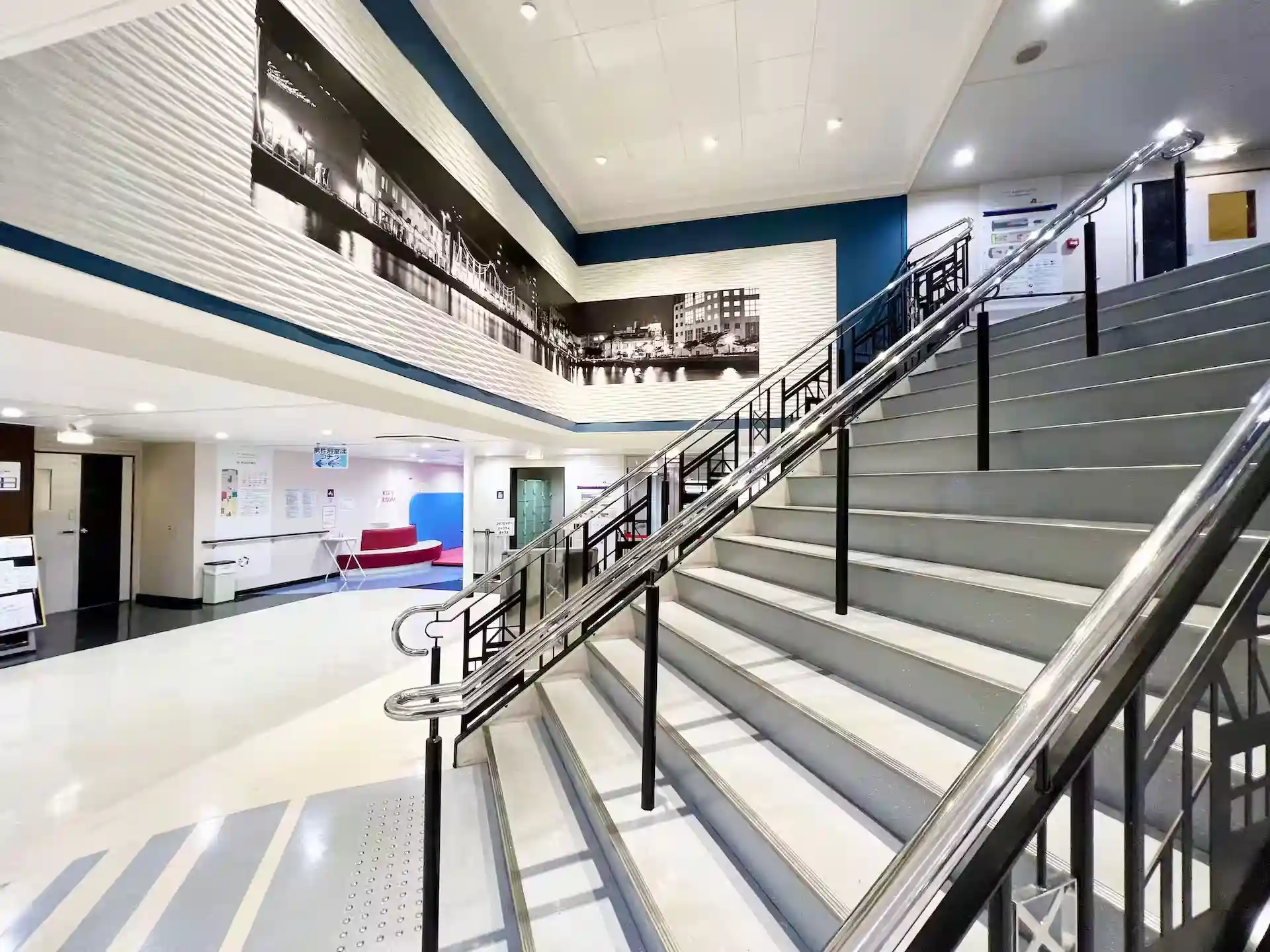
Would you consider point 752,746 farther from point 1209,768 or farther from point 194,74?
point 194,74

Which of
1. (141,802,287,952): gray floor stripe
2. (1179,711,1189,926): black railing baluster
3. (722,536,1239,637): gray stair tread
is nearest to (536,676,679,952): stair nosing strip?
(1179,711,1189,926): black railing baluster

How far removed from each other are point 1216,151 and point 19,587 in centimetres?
1532

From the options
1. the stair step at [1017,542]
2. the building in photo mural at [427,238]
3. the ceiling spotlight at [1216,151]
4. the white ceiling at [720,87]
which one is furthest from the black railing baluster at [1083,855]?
the ceiling spotlight at [1216,151]

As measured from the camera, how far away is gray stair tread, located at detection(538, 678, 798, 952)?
1383 mm

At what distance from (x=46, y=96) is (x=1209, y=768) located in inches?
174

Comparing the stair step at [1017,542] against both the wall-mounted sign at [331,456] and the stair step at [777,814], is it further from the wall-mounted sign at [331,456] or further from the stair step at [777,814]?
the wall-mounted sign at [331,456]

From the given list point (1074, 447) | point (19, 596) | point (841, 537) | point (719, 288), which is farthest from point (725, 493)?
point (19, 596)

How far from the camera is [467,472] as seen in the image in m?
9.39

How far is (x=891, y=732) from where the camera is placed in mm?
1610

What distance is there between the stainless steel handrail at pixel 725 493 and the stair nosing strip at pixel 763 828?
23.3 inches

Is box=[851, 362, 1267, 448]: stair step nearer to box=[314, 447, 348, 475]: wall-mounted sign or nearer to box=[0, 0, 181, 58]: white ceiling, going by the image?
box=[0, 0, 181, 58]: white ceiling

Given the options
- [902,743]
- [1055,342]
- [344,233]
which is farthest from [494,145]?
[902,743]

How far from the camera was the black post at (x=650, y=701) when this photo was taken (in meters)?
1.86

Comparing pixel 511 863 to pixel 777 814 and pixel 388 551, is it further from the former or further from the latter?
pixel 388 551
